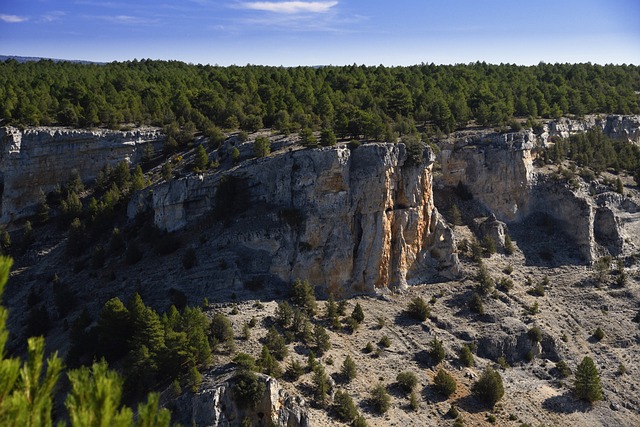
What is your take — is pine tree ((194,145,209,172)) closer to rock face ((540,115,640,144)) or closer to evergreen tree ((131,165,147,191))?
evergreen tree ((131,165,147,191))

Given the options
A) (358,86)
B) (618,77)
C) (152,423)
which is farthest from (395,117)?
(152,423)

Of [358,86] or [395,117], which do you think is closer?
[395,117]

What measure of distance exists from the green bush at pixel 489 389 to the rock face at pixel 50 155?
35.2 m

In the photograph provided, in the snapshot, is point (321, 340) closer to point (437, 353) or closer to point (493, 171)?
point (437, 353)

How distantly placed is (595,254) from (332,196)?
959 inches

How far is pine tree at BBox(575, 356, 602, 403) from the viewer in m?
38.2

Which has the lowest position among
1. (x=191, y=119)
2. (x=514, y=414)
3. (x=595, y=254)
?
(x=514, y=414)

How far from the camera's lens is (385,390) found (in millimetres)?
35125

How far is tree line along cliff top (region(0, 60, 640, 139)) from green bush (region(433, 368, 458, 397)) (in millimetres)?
20481

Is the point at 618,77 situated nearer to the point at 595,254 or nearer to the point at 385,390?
the point at 595,254

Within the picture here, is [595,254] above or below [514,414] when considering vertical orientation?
above

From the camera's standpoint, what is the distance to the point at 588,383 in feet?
126

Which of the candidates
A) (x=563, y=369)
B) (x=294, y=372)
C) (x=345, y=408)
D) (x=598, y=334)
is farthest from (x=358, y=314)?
(x=598, y=334)

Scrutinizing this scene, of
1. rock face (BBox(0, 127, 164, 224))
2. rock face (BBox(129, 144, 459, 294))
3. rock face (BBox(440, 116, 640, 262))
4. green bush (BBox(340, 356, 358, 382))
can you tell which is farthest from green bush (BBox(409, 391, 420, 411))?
rock face (BBox(0, 127, 164, 224))
